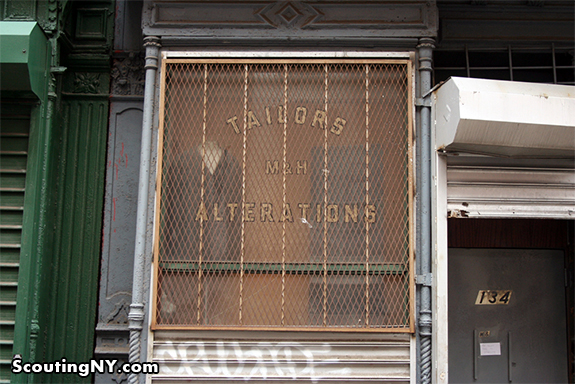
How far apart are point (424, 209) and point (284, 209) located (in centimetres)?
121

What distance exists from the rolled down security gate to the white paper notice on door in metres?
1.58

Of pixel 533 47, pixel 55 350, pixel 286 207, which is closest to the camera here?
pixel 286 207

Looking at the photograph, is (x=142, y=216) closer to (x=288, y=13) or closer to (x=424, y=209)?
(x=288, y=13)

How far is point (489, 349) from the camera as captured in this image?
205 inches

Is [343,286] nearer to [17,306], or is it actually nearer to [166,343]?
[166,343]

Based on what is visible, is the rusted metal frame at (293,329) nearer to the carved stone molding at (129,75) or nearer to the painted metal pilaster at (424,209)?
the painted metal pilaster at (424,209)

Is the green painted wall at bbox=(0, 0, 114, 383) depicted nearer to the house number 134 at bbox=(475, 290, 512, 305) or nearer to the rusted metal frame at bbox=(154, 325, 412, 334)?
the rusted metal frame at bbox=(154, 325, 412, 334)

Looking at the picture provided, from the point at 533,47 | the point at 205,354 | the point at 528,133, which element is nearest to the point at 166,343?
the point at 205,354

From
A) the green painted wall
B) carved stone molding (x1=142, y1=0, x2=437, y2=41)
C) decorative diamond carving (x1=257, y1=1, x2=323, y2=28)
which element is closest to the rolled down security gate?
carved stone molding (x1=142, y1=0, x2=437, y2=41)

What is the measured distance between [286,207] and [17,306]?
248 centimetres

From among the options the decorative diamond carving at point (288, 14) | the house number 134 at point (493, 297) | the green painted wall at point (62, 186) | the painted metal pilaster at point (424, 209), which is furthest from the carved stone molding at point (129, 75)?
the house number 134 at point (493, 297)

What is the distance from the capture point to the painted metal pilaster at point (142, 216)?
4051 mm

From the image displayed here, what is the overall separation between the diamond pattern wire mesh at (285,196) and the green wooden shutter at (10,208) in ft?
4.32

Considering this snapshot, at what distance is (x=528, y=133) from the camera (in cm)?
400
